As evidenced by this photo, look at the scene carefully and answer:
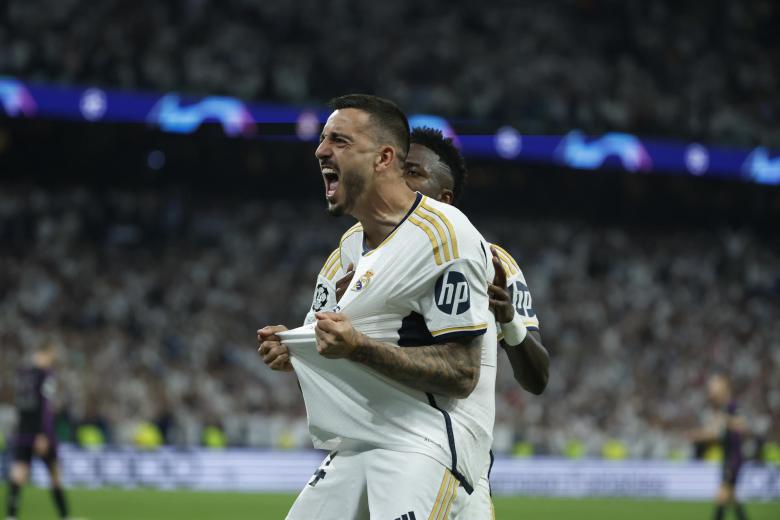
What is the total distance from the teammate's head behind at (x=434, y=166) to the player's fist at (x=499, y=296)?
2.18 ft

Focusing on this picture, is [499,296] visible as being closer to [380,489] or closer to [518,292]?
[518,292]

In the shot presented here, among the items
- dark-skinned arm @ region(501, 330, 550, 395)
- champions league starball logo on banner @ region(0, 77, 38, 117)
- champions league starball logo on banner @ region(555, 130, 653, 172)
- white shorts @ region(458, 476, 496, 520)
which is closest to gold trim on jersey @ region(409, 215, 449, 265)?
white shorts @ region(458, 476, 496, 520)

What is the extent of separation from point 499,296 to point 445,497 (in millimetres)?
854

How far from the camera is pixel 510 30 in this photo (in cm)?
2750

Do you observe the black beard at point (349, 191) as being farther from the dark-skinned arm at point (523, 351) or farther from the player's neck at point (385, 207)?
the dark-skinned arm at point (523, 351)

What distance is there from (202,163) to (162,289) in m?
3.82

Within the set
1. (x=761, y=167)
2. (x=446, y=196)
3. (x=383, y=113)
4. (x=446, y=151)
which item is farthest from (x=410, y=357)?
(x=761, y=167)

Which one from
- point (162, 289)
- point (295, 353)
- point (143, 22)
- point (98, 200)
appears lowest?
point (295, 353)

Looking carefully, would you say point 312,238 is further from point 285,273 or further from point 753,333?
point 753,333

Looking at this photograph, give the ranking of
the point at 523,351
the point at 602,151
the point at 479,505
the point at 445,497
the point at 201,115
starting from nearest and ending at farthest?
the point at 445,497 → the point at 479,505 → the point at 523,351 → the point at 201,115 → the point at 602,151

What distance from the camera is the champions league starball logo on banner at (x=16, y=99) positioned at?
19828 mm

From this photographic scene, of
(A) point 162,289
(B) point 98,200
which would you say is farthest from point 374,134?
(B) point 98,200

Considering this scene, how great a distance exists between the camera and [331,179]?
3.70 meters

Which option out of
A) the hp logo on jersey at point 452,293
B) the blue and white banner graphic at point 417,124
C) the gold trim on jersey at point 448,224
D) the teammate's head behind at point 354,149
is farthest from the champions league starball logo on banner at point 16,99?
the hp logo on jersey at point 452,293
